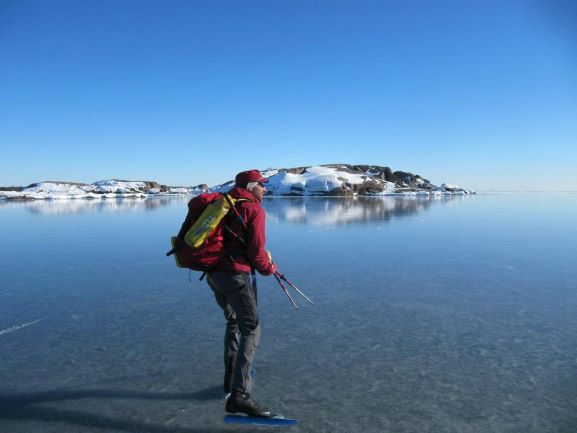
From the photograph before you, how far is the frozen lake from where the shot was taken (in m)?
3.82

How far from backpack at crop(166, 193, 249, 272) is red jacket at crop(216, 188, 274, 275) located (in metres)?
0.06

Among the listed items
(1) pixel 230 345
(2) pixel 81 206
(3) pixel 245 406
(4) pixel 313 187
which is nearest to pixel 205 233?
(1) pixel 230 345

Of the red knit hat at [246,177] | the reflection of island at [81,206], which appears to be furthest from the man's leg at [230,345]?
the reflection of island at [81,206]

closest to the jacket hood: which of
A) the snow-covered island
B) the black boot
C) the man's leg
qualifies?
the man's leg

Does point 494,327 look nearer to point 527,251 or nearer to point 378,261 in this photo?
point 378,261

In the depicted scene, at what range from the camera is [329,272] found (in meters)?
10.4

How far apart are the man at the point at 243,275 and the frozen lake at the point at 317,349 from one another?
1.01 ft

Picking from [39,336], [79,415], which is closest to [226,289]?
[79,415]

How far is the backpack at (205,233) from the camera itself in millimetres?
3709

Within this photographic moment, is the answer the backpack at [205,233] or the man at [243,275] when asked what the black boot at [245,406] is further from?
the backpack at [205,233]

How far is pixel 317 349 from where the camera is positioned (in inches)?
210

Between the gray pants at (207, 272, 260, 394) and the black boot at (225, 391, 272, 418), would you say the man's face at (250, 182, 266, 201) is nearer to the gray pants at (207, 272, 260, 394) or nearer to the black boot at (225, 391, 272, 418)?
the gray pants at (207, 272, 260, 394)

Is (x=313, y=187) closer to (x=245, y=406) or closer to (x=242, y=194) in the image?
(x=242, y=194)

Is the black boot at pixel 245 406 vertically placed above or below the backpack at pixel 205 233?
below
